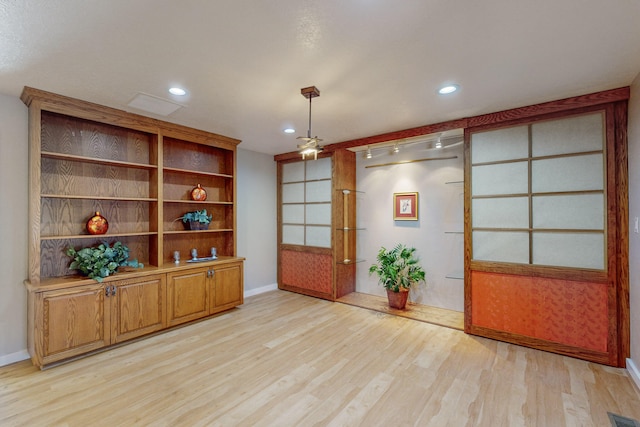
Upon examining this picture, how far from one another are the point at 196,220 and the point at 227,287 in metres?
1.03

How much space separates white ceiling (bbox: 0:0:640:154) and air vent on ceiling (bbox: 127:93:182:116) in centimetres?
8

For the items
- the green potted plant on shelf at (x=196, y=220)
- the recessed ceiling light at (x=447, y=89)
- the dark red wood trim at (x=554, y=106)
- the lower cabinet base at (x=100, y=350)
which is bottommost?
the lower cabinet base at (x=100, y=350)

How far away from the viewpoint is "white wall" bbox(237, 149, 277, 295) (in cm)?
495

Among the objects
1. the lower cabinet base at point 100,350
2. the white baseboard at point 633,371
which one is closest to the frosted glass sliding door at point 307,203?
the lower cabinet base at point 100,350

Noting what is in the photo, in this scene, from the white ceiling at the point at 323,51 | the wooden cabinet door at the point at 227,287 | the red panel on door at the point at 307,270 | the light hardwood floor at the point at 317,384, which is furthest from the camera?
the red panel on door at the point at 307,270

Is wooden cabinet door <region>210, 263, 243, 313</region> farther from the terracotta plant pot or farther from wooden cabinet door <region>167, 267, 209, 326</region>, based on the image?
the terracotta plant pot

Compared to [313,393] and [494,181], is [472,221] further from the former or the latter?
[313,393]

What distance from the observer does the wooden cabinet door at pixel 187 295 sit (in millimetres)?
3480

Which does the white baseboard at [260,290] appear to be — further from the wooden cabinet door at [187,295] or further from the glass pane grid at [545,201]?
the glass pane grid at [545,201]

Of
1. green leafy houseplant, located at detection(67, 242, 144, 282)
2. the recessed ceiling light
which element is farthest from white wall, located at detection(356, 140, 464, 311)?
green leafy houseplant, located at detection(67, 242, 144, 282)

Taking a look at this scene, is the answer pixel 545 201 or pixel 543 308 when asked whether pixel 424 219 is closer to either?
pixel 545 201

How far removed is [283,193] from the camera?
18.0 feet

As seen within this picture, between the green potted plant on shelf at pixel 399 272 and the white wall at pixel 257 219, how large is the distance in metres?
2.00

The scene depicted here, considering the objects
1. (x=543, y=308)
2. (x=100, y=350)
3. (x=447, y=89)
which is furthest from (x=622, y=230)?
Result: (x=100, y=350)
